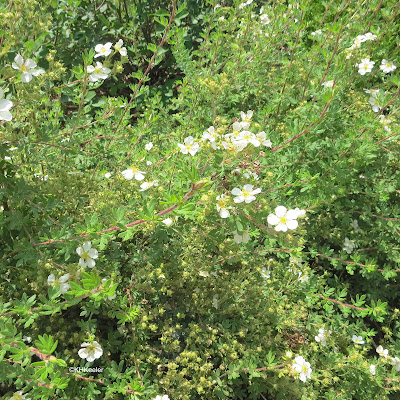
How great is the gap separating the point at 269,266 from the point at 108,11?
4263mm

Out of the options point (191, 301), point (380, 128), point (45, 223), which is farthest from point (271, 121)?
point (45, 223)

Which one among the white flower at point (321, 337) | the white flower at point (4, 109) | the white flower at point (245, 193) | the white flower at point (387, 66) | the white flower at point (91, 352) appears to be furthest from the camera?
the white flower at point (387, 66)

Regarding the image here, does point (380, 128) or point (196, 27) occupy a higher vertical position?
point (196, 27)

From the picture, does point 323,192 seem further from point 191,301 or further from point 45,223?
point 45,223

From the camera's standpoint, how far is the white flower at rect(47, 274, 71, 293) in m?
1.66

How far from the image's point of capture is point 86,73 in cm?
174

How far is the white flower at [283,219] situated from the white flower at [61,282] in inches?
40.5

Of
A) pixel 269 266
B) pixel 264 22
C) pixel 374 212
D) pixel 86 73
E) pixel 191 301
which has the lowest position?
pixel 191 301

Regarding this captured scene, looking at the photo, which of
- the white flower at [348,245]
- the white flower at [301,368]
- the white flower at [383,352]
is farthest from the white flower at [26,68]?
the white flower at [383,352]

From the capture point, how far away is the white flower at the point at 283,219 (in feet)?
5.21

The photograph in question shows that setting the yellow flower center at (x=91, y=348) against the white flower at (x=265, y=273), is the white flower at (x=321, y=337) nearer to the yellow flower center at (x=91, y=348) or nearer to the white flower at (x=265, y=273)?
the white flower at (x=265, y=273)

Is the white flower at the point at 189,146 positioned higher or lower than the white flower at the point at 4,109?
higher

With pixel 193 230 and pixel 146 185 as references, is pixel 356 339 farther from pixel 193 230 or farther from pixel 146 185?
pixel 146 185

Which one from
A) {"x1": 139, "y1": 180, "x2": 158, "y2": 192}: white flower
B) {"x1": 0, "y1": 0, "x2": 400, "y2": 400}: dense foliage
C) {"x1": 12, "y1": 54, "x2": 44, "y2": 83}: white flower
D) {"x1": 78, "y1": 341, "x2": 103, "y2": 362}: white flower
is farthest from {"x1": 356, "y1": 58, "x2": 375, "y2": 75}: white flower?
{"x1": 78, "y1": 341, "x2": 103, "y2": 362}: white flower
